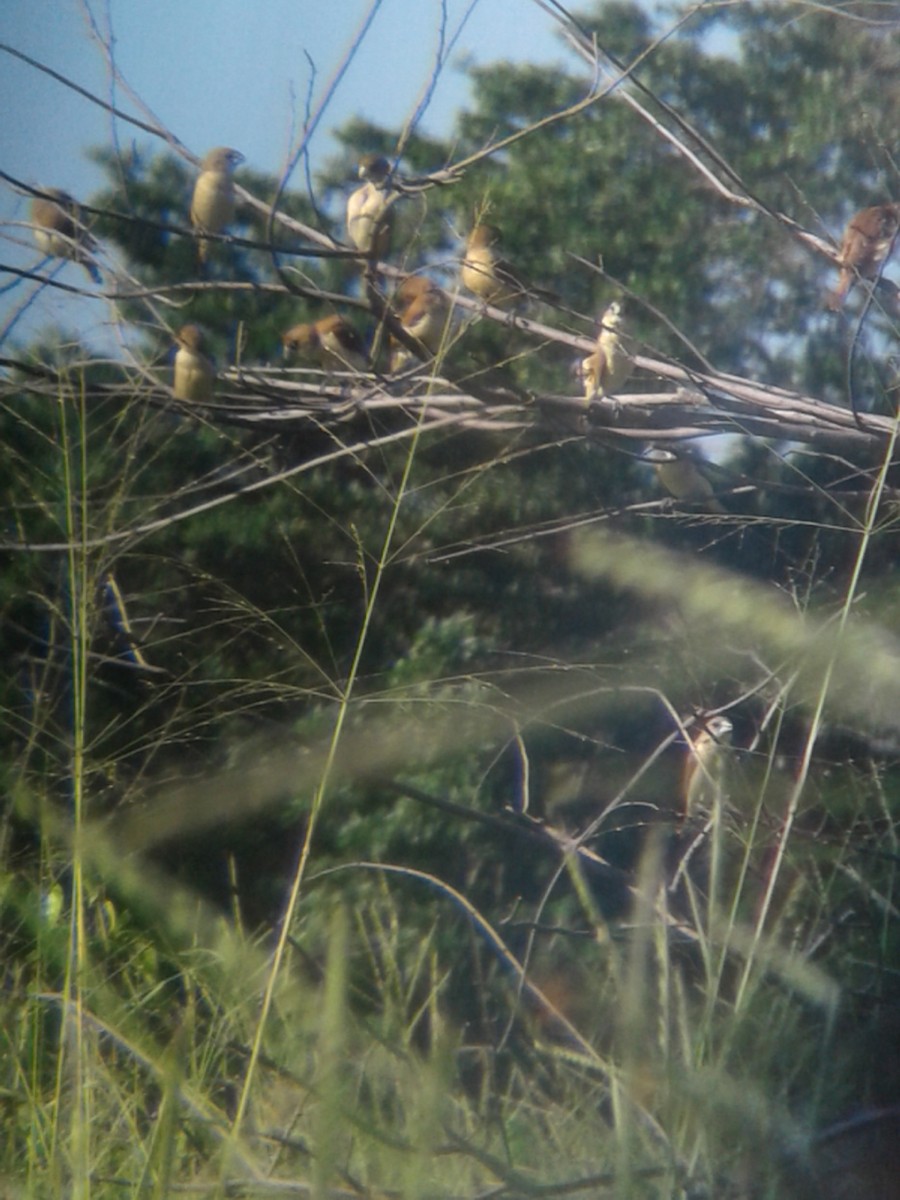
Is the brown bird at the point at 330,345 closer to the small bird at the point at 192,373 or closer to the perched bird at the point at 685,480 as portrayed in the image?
the small bird at the point at 192,373

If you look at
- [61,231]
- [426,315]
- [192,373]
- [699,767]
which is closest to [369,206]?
[426,315]

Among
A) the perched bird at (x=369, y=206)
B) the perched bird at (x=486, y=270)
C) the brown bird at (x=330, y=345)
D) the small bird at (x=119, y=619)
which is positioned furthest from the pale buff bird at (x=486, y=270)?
the small bird at (x=119, y=619)

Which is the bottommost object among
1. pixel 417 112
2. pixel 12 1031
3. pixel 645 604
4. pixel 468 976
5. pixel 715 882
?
pixel 468 976

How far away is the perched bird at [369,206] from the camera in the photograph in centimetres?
277

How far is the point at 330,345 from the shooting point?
328cm

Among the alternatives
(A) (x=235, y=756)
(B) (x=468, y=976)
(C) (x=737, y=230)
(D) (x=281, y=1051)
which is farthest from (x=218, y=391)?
(C) (x=737, y=230)

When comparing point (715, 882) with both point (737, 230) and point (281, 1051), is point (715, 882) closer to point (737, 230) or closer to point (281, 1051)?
point (281, 1051)

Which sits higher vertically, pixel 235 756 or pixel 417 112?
pixel 417 112

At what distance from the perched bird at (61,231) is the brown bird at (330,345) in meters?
0.52

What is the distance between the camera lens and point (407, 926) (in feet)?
13.1

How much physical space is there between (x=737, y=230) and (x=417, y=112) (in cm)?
258

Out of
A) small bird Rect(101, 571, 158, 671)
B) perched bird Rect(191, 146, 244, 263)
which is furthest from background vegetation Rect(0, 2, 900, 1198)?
perched bird Rect(191, 146, 244, 263)

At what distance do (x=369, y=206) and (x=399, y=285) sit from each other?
0.30 metres

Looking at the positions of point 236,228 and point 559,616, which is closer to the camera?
point 236,228
